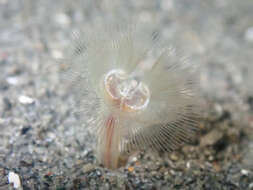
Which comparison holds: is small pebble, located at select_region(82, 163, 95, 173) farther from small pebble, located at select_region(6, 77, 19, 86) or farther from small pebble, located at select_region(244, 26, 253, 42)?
small pebble, located at select_region(244, 26, 253, 42)

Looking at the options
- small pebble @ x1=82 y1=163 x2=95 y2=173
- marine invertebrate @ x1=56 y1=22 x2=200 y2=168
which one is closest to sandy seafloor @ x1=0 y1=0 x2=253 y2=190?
small pebble @ x1=82 y1=163 x2=95 y2=173

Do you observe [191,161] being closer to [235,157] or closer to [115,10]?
[235,157]

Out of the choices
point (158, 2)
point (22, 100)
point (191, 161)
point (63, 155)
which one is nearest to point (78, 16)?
point (158, 2)

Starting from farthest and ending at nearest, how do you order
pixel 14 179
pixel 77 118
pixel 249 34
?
pixel 249 34
pixel 77 118
pixel 14 179

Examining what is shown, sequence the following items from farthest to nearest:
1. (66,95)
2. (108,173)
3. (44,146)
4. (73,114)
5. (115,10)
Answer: (115,10) < (66,95) < (73,114) < (44,146) < (108,173)

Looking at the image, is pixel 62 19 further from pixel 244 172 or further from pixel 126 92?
pixel 244 172

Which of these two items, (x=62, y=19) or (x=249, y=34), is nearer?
(x=62, y=19)

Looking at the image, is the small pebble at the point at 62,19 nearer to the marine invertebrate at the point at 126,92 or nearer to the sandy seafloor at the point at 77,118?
the sandy seafloor at the point at 77,118

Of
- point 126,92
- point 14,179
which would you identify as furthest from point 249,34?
point 14,179
